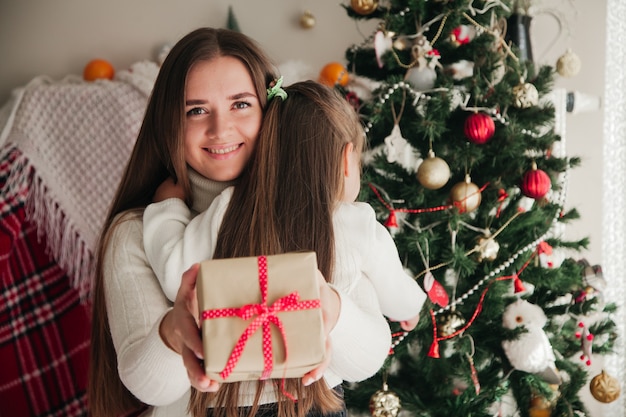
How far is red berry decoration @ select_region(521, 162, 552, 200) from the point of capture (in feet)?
4.11

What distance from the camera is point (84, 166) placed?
5.98 feet

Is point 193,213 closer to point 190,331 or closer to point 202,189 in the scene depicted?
point 202,189

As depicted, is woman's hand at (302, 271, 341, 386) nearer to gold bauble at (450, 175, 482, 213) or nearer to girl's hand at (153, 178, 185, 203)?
girl's hand at (153, 178, 185, 203)

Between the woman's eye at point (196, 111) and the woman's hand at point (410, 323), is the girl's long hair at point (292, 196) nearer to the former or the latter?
the woman's eye at point (196, 111)

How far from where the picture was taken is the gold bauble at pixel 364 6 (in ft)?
4.34

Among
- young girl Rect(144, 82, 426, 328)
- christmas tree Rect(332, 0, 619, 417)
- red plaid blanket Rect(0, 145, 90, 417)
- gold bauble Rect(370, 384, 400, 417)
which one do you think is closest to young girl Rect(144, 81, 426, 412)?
young girl Rect(144, 82, 426, 328)

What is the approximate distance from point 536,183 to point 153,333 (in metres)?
0.85

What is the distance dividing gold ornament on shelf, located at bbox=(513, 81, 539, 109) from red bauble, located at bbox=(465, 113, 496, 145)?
8 cm

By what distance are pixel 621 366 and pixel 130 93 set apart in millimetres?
1695

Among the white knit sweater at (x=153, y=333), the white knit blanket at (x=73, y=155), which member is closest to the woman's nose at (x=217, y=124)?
the white knit sweater at (x=153, y=333)

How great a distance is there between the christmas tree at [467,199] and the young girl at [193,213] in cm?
33

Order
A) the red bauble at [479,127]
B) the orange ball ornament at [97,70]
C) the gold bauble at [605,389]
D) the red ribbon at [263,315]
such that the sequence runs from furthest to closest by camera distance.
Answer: the orange ball ornament at [97,70], the gold bauble at [605,389], the red bauble at [479,127], the red ribbon at [263,315]

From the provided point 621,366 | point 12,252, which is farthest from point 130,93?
point 621,366

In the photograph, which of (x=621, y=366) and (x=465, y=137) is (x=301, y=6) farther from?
(x=621, y=366)
